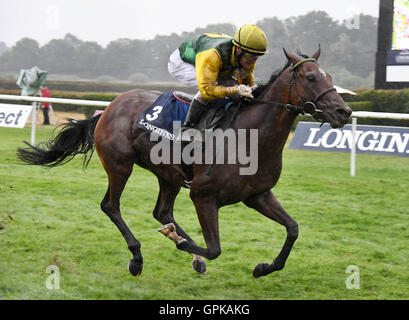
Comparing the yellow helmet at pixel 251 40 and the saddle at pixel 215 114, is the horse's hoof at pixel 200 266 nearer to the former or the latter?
the saddle at pixel 215 114

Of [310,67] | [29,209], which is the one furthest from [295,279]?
[29,209]

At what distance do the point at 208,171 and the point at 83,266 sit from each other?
128 cm

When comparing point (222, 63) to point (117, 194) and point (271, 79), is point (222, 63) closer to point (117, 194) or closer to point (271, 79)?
point (271, 79)

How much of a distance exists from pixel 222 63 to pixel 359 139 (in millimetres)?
5500

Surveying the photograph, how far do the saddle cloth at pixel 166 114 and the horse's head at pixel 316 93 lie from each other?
853 millimetres

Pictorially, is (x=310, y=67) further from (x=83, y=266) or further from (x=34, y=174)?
(x=34, y=174)

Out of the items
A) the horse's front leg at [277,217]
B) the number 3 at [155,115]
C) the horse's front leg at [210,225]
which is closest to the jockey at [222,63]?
the number 3 at [155,115]

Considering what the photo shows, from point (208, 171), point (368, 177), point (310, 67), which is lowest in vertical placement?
point (368, 177)

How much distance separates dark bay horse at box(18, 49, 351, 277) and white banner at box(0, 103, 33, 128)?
7029 mm

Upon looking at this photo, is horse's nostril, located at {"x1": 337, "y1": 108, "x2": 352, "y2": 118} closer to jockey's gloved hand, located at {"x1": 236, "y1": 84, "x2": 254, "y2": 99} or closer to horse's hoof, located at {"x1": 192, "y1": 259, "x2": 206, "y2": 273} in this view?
jockey's gloved hand, located at {"x1": 236, "y1": 84, "x2": 254, "y2": 99}

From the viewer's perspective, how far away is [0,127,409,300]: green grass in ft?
12.5

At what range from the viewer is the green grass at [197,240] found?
3.82 m

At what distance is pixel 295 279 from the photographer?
13.3 ft

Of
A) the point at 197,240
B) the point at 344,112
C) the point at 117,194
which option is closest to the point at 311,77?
the point at 344,112
